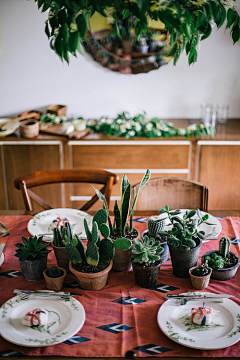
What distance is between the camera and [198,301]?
1103 millimetres

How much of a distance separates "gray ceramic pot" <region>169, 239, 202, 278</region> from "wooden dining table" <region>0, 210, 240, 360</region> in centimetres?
3

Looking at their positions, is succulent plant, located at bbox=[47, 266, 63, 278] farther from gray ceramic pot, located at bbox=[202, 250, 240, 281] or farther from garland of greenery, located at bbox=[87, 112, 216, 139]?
garland of greenery, located at bbox=[87, 112, 216, 139]

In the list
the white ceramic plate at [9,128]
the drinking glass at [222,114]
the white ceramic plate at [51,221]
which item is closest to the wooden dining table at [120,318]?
the white ceramic plate at [51,221]

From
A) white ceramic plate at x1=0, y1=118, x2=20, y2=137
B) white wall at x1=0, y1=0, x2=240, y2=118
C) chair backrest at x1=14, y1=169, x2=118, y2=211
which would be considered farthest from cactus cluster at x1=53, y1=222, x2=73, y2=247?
white wall at x1=0, y1=0, x2=240, y2=118

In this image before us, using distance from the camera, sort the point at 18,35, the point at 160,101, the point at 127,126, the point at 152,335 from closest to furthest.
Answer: the point at 152,335 → the point at 127,126 → the point at 18,35 → the point at 160,101

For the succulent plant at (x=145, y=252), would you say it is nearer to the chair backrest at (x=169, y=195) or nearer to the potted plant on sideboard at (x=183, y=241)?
the potted plant on sideboard at (x=183, y=241)

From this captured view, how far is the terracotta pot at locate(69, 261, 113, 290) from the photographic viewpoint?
112 cm

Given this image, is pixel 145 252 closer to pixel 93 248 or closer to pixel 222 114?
pixel 93 248

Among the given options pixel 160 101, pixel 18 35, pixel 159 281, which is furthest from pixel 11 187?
pixel 159 281

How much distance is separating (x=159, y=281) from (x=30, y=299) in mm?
433

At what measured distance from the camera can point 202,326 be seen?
1.00 meters

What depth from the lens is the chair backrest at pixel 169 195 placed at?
6.19 ft

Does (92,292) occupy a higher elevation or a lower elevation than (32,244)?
lower

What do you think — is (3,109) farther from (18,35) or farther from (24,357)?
(24,357)
